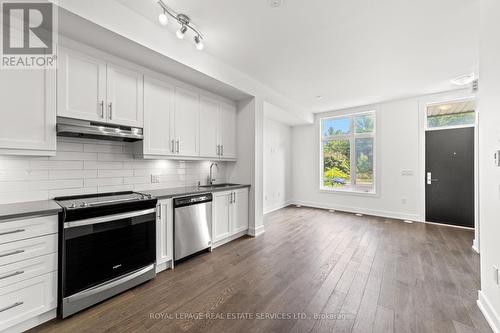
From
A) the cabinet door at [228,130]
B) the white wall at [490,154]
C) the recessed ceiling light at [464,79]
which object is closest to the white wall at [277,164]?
the cabinet door at [228,130]

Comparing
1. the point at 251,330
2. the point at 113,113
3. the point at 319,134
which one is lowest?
the point at 251,330

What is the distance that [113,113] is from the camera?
2.33m

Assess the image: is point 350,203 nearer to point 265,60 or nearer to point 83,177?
point 265,60

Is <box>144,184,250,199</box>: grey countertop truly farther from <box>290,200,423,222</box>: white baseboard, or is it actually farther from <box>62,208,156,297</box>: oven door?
<box>290,200,423,222</box>: white baseboard

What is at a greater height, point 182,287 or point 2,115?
point 2,115

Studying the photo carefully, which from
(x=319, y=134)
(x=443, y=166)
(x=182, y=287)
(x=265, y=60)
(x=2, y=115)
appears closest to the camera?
(x=2, y=115)

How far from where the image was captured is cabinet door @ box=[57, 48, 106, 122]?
199 centimetres

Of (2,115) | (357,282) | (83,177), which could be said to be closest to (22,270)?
(83,177)

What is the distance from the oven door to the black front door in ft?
18.6

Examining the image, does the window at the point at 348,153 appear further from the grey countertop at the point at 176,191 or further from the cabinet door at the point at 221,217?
the cabinet door at the point at 221,217

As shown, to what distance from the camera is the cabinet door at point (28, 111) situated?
1714 mm

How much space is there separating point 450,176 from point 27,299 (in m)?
6.70

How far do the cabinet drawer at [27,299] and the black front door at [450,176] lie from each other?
6417 millimetres

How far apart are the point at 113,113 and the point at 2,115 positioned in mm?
827
